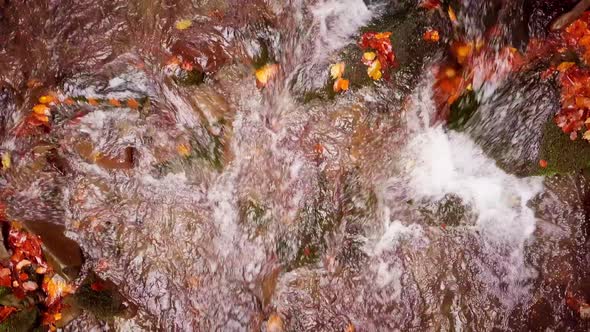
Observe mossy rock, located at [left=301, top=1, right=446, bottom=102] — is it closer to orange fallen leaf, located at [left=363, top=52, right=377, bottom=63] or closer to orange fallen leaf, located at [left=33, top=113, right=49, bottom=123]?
orange fallen leaf, located at [left=363, top=52, right=377, bottom=63]

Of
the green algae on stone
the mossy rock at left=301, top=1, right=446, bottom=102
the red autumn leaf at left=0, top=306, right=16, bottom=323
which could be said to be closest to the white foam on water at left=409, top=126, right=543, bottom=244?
the green algae on stone

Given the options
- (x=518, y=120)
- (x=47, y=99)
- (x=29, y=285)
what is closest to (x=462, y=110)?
(x=518, y=120)

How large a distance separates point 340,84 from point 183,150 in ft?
7.00

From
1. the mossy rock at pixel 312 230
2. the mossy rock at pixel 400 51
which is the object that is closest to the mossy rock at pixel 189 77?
the mossy rock at pixel 400 51

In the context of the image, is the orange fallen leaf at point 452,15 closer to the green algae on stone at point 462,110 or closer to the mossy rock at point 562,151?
the green algae on stone at point 462,110

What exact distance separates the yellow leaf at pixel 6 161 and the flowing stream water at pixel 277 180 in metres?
0.12

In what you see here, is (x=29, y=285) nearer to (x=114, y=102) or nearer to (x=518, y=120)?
(x=114, y=102)

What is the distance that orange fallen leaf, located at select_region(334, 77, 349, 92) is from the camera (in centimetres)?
481

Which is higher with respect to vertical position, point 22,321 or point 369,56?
point 369,56

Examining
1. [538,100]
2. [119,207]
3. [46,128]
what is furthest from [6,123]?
[538,100]

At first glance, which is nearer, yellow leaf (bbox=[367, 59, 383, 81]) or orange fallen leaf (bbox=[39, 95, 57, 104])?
yellow leaf (bbox=[367, 59, 383, 81])

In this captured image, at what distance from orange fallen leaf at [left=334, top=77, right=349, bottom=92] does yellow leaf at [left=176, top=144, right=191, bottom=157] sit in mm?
2004

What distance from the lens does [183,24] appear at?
4828 mm

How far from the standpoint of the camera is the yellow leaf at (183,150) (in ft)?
16.3
